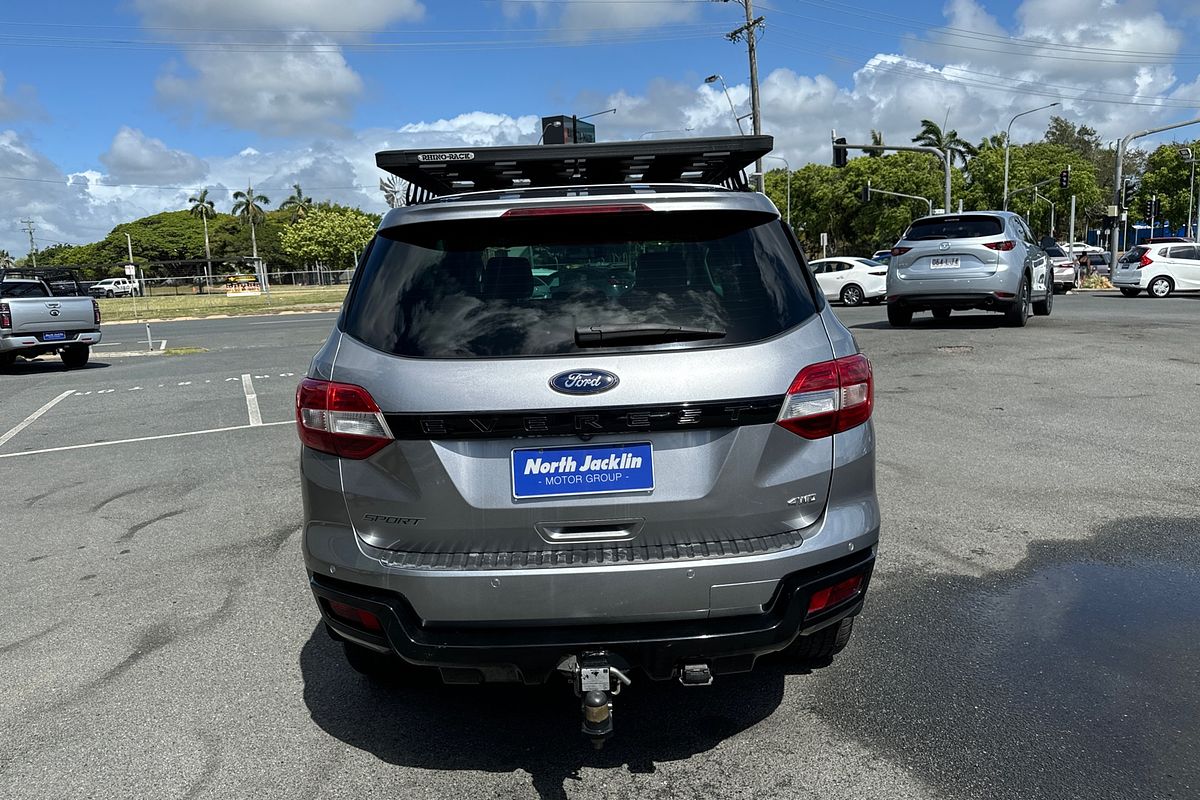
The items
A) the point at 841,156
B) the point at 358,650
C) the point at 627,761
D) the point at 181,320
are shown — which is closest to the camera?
the point at 627,761

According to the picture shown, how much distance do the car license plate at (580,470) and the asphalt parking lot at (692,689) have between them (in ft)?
3.14

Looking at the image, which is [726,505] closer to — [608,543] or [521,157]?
[608,543]

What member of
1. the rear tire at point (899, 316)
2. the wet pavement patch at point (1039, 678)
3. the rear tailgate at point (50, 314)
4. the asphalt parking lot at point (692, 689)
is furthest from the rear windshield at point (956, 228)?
the rear tailgate at point (50, 314)

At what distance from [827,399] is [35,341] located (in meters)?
17.4

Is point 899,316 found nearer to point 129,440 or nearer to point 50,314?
point 129,440

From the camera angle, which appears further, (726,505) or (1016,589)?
(1016,589)

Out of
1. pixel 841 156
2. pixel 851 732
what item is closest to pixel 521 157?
pixel 851 732

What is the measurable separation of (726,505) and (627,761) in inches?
38.1

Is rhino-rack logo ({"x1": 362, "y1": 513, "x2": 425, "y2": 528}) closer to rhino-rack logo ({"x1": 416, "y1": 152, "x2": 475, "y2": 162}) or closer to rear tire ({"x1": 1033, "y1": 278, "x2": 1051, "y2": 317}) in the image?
rhino-rack logo ({"x1": 416, "y1": 152, "x2": 475, "y2": 162})

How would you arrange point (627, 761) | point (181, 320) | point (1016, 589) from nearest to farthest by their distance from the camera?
point (627, 761)
point (1016, 589)
point (181, 320)

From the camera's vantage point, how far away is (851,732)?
3199 mm

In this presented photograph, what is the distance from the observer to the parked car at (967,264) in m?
15.1

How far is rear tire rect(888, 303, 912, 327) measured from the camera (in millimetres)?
17125

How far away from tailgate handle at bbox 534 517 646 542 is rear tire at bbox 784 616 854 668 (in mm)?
1027
